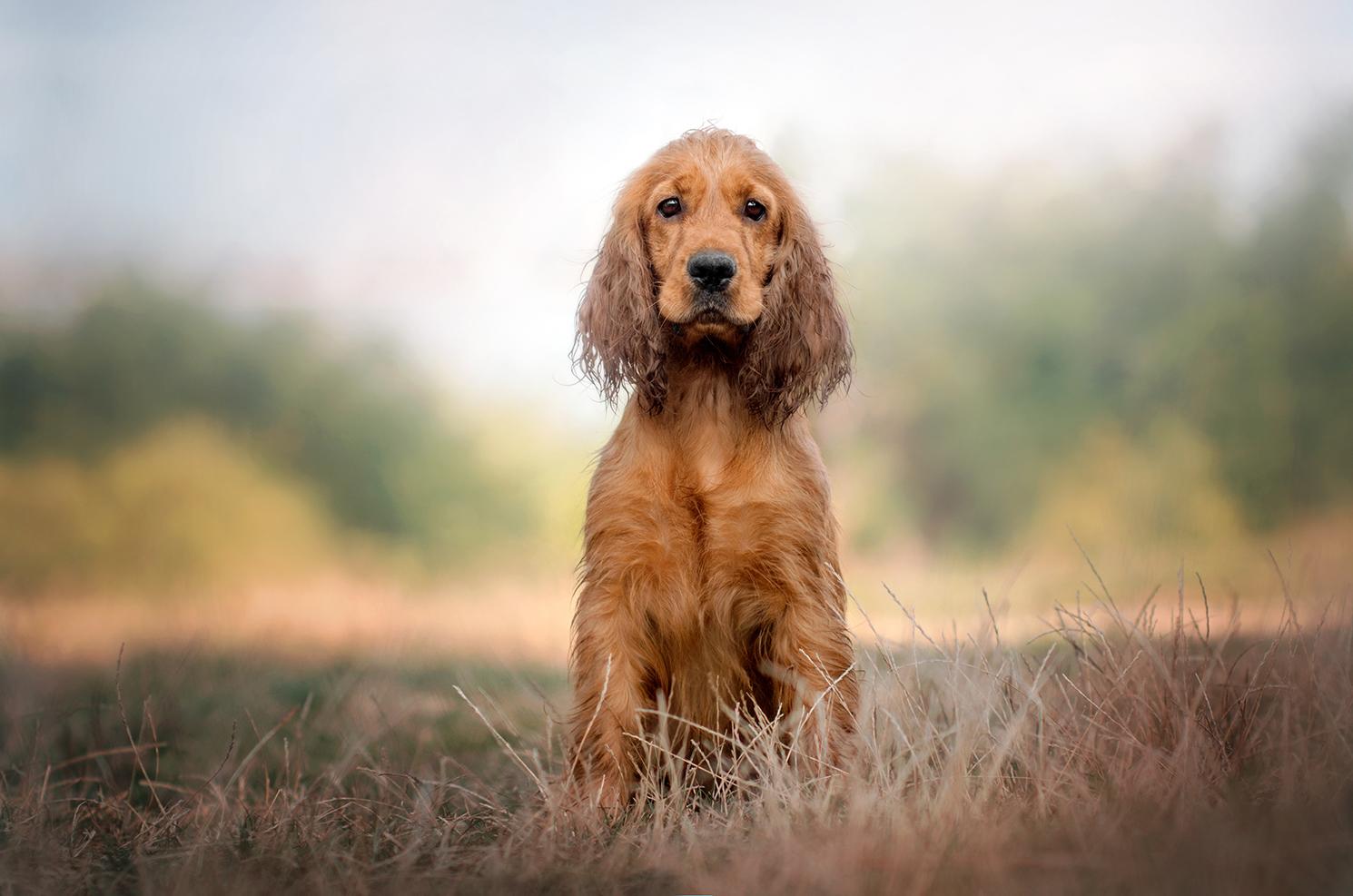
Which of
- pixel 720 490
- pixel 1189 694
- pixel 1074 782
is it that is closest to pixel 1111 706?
pixel 1189 694

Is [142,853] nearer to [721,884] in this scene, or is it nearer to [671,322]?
[721,884]

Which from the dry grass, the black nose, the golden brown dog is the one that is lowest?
the dry grass

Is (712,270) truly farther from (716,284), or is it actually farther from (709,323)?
(709,323)

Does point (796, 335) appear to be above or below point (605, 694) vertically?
above

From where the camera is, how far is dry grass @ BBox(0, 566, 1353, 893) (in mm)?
2221

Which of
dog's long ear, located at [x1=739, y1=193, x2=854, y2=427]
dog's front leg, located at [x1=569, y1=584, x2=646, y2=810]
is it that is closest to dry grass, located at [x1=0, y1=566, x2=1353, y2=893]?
dog's front leg, located at [x1=569, y1=584, x2=646, y2=810]

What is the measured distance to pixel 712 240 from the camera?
3473 millimetres

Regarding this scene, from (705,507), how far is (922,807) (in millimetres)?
1168

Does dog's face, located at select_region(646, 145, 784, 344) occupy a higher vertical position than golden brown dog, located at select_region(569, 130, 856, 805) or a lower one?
higher

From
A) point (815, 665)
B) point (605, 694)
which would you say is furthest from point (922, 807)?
point (605, 694)

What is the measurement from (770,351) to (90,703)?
3155mm

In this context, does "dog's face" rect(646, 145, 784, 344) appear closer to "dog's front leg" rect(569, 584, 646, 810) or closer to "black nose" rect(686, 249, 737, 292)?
"black nose" rect(686, 249, 737, 292)

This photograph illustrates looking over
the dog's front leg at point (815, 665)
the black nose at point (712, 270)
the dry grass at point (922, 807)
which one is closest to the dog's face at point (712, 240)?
the black nose at point (712, 270)

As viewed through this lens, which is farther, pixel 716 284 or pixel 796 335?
pixel 796 335
